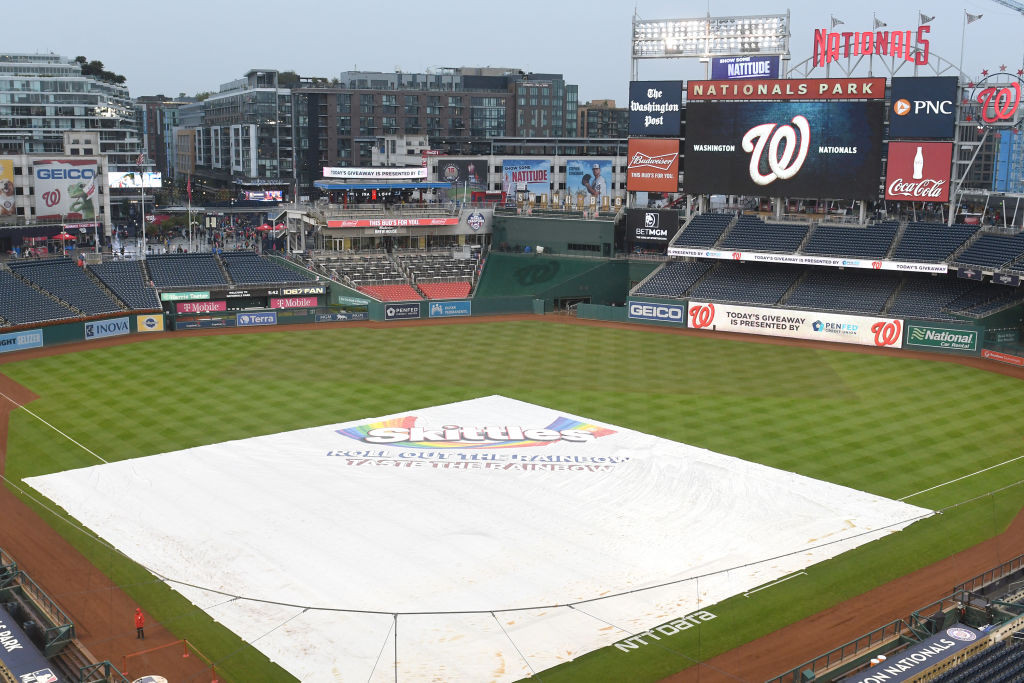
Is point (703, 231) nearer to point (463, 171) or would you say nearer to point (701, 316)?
point (701, 316)

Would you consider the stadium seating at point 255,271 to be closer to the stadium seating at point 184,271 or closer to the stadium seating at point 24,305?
the stadium seating at point 184,271

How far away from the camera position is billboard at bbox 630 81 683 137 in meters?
67.4

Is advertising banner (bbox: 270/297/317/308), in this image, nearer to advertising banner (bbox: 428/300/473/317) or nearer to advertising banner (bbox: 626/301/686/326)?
advertising banner (bbox: 428/300/473/317)

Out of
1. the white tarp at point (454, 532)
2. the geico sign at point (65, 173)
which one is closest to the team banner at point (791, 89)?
the white tarp at point (454, 532)

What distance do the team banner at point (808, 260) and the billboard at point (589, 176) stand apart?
4028 cm

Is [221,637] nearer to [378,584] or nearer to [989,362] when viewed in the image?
[378,584]

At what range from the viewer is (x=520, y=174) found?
343 feet

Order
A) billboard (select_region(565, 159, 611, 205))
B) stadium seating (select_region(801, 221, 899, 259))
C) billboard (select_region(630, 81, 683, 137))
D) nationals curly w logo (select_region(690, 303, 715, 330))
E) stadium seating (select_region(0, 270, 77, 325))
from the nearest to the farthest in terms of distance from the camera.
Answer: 1. stadium seating (select_region(0, 270, 77, 325))
2. stadium seating (select_region(801, 221, 899, 259))
3. nationals curly w logo (select_region(690, 303, 715, 330))
4. billboard (select_region(630, 81, 683, 137))
5. billboard (select_region(565, 159, 611, 205))

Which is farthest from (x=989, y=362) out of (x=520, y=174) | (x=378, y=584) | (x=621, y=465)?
(x=520, y=174)

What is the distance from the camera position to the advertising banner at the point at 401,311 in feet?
221

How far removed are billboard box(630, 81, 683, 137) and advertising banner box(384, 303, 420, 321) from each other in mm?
19874

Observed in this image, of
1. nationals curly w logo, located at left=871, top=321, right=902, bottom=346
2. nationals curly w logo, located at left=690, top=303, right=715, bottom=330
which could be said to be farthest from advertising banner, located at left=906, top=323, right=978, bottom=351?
nationals curly w logo, located at left=690, top=303, right=715, bottom=330

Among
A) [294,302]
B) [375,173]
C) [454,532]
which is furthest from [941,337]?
[375,173]

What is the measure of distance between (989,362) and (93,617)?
154ft
